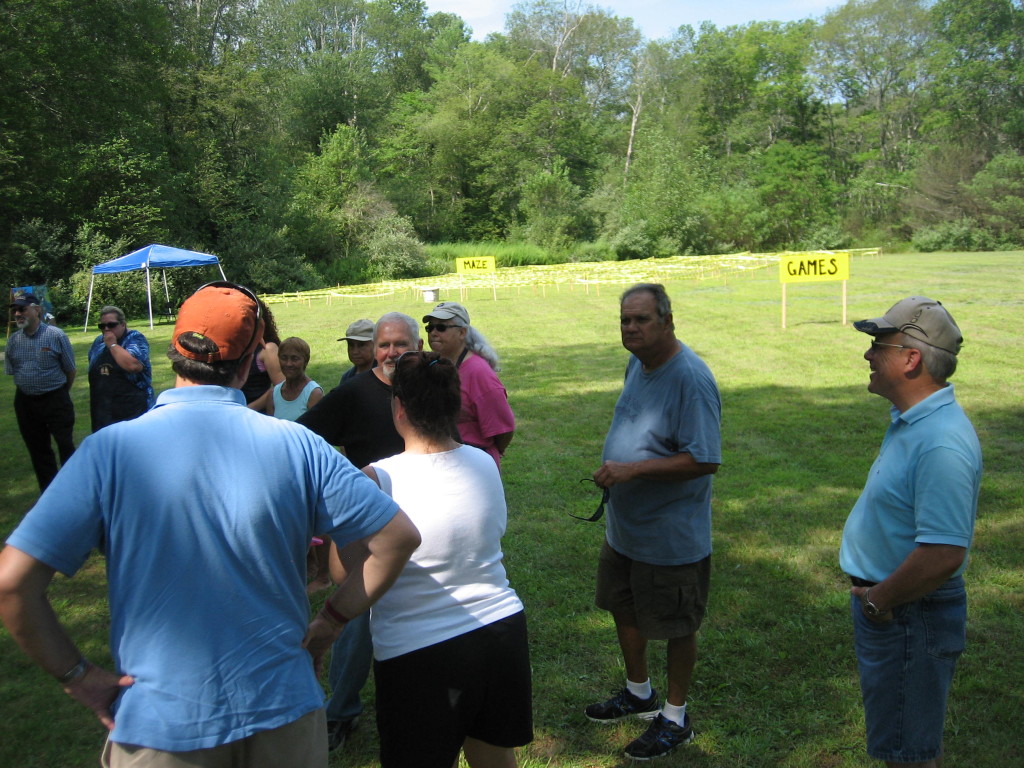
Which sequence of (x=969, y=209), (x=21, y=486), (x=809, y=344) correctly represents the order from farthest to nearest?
1. (x=969, y=209)
2. (x=809, y=344)
3. (x=21, y=486)

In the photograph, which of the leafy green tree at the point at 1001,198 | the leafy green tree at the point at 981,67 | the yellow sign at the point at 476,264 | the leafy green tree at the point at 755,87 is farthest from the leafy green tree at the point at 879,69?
the yellow sign at the point at 476,264

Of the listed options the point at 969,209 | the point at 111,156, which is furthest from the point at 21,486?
the point at 969,209

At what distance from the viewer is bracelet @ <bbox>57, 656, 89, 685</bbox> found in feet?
6.03

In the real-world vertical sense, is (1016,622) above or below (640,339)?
below

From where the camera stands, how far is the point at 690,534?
3504 mm

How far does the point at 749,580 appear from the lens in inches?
215

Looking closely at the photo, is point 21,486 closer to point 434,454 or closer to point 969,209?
point 434,454

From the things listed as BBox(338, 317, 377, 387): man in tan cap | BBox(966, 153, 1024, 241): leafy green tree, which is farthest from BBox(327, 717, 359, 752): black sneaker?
BBox(966, 153, 1024, 241): leafy green tree

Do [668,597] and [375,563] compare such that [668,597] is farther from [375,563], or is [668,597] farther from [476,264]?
[476,264]

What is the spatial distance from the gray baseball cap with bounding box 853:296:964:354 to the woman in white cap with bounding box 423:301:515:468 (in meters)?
1.96

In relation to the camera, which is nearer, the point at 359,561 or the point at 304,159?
the point at 359,561

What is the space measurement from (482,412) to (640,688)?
1.50 meters

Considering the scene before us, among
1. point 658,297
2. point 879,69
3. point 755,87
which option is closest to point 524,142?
point 755,87

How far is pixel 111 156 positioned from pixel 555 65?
4902 cm
